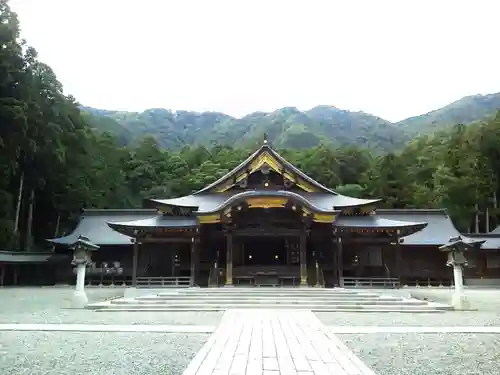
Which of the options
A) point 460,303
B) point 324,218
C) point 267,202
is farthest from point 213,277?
point 460,303

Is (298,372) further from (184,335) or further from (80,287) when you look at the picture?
(80,287)

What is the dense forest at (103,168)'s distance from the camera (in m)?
26.4

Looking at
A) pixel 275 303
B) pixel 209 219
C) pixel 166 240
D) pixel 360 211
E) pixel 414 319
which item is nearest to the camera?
pixel 414 319

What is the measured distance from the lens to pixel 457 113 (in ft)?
367

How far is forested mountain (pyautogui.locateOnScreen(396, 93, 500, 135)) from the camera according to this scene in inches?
4114

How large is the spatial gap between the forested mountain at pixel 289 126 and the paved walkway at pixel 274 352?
7290 centimetres

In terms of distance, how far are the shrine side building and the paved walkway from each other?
10.4 m

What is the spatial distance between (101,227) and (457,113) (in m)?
106

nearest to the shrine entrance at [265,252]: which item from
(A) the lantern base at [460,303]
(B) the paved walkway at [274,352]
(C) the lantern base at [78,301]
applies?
(C) the lantern base at [78,301]

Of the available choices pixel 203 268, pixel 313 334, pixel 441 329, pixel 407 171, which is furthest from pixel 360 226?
pixel 407 171

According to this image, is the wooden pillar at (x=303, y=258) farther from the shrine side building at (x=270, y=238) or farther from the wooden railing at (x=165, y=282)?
the wooden railing at (x=165, y=282)

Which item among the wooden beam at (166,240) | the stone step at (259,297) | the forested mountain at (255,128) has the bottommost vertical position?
the stone step at (259,297)

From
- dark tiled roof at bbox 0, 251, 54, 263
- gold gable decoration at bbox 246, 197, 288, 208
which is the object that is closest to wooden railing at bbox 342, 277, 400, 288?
gold gable decoration at bbox 246, 197, 288, 208

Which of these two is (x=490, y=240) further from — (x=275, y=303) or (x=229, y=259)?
(x=275, y=303)
